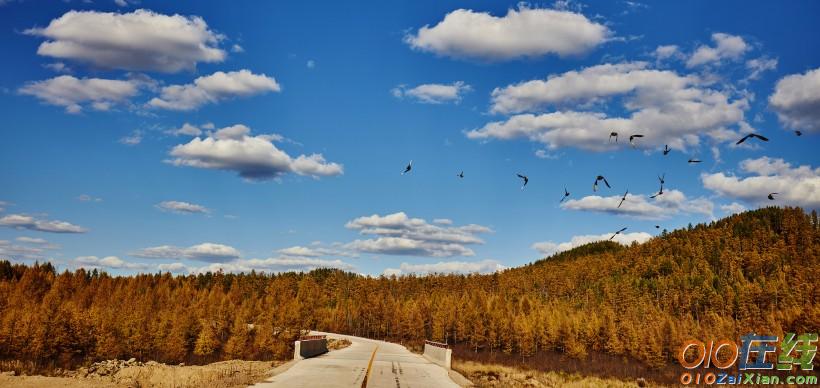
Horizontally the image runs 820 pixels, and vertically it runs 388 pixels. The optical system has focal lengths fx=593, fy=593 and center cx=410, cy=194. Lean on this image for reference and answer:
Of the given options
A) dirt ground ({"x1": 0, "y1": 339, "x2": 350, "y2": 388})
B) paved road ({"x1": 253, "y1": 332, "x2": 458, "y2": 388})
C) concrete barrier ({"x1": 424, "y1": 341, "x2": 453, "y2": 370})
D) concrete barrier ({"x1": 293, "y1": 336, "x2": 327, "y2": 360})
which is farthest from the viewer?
concrete barrier ({"x1": 424, "y1": 341, "x2": 453, "y2": 370})

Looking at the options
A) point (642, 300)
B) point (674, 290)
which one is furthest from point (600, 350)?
point (674, 290)

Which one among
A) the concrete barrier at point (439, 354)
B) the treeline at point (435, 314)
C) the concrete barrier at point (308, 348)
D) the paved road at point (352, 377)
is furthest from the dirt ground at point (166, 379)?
the treeline at point (435, 314)

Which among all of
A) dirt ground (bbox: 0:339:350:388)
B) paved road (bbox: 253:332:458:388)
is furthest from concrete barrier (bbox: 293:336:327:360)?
paved road (bbox: 253:332:458:388)

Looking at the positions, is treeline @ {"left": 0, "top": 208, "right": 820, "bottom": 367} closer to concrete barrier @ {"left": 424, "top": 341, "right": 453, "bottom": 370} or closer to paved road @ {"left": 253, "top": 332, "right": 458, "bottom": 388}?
concrete barrier @ {"left": 424, "top": 341, "right": 453, "bottom": 370}

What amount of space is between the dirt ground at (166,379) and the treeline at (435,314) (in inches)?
1190

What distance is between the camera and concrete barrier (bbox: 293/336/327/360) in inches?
1444

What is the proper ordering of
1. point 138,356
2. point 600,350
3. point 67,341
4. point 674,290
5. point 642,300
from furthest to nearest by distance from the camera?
point 674,290
point 642,300
point 600,350
point 138,356
point 67,341

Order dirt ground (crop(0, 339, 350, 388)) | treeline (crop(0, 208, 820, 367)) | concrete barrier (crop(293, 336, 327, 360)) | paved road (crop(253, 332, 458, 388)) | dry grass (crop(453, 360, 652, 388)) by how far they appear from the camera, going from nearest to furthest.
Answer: paved road (crop(253, 332, 458, 388)), dirt ground (crop(0, 339, 350, 388)), dry grass (crop(453, 360, 652, 388)), concrete barrier (crop(293, 336, 327, 360)), treeline (crop(0, 208, 820, 367))

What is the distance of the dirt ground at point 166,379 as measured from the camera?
24.4 m

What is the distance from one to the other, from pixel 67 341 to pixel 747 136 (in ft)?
284

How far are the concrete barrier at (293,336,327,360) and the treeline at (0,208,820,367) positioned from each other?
39672 millimetres

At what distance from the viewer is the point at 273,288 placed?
193500mm

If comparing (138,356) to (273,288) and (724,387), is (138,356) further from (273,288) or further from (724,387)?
(273,288)

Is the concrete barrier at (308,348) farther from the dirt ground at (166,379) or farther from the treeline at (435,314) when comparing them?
the treeline at (435,314)
